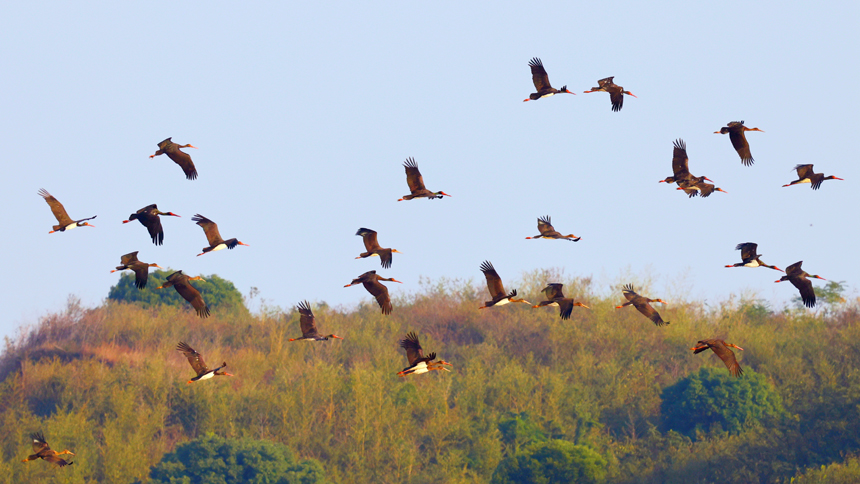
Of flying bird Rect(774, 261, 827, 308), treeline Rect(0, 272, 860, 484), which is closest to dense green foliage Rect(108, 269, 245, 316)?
treeline Rect(0, 272, 860, 484)

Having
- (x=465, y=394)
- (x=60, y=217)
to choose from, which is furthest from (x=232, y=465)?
(x=60, y=217)

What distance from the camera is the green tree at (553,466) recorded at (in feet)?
133

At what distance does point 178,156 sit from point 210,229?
1.87 metres

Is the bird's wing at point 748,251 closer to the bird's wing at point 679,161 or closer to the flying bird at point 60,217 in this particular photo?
the bird's wing at point 679,161

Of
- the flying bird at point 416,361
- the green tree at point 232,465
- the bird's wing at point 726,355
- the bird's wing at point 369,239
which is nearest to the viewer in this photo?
the bird's wing at point 726,355

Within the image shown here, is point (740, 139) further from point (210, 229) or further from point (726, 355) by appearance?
point (210, 229)

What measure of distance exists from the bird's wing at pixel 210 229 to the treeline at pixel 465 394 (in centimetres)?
2053

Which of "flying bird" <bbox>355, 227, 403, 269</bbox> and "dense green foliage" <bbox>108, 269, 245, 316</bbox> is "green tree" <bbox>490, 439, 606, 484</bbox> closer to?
"flying bird" <bbox>355, 227, 403, 269</bbox>

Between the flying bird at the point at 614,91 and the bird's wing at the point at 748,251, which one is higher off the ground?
the flying bird at the point at 614,91

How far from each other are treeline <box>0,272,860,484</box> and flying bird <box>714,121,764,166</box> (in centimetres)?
1749

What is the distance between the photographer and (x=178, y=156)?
23.2 m

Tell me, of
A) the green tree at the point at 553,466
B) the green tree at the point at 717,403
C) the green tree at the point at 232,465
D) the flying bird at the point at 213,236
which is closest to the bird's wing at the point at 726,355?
the flying bird at the point at 213,236

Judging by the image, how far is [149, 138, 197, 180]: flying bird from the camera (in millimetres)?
23109

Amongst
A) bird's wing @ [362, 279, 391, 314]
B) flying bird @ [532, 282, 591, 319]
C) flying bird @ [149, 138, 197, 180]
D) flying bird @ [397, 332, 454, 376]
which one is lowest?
flying bird @ [397, 332, 454, 376]
